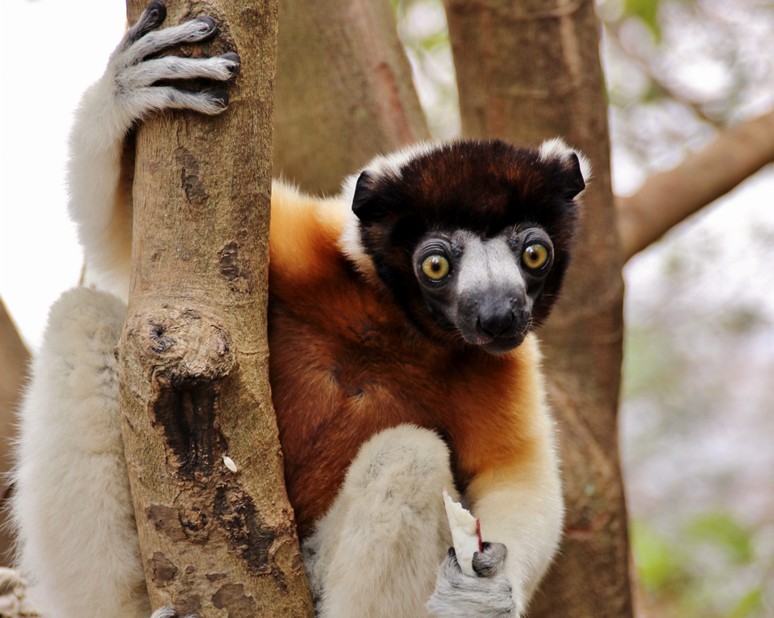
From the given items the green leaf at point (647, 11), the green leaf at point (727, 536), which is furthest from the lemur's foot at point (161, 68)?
the green leaf at point (647, 11)

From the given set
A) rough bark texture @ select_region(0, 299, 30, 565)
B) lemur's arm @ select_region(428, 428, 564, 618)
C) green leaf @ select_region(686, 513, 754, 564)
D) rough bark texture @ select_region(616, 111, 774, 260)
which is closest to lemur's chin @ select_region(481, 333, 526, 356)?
lemur's arm @ select_region(428, 428, 564, 618)

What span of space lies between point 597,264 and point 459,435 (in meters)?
1.59

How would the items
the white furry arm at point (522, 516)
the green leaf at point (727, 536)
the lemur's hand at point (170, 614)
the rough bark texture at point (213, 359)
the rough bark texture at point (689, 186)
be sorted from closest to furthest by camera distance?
the rough bark texture at point (213, 359), the lemur's hand at point (170, 614), the white furry arm at point (522, 516), the rough bark texture at point (689, 186), the green leaf at point (727, 536)

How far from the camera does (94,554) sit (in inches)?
117

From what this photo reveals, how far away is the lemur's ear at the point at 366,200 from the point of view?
10.8 feet

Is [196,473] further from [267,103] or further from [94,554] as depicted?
[267,103]

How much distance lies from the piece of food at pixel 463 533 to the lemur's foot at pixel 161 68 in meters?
1.39

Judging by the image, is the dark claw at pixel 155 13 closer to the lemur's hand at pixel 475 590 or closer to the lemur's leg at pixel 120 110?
the lemur's leg at pixel 120 110

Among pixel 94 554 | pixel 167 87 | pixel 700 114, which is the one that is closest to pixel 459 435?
pixel 94 554

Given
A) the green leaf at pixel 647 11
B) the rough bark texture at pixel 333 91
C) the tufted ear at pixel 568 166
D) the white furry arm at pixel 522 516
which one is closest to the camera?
the white furry arm at pixel 522 516

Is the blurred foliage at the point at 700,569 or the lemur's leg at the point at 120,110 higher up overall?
the lemur's leg at the point at 120,110

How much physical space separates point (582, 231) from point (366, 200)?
4.95ft

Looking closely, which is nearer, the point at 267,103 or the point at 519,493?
the point at 267,103

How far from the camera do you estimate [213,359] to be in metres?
2.44
